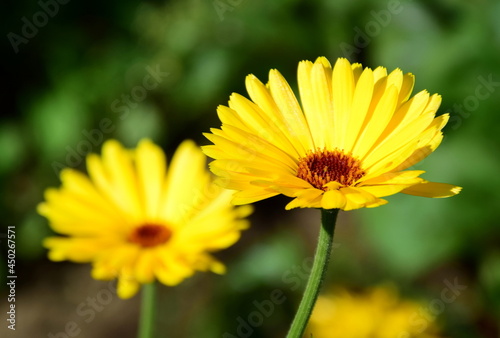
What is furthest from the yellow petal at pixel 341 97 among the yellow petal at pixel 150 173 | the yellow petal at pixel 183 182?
the yellow petal at pixel 150 173

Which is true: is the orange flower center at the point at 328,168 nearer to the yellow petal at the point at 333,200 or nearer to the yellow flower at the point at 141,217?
the yellow petal at the point at 333,200

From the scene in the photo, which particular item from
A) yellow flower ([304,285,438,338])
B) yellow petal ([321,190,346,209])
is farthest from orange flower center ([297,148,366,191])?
yellow flower ([304,285,438,338])

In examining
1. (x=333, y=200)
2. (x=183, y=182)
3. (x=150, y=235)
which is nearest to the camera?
(x=333, y=200)

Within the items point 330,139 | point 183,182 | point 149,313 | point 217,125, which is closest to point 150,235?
point 183,182

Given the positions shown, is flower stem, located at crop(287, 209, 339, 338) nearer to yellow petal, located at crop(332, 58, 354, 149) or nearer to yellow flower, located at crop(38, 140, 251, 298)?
yellow petal, located at crop(332, 58, 354, 149)

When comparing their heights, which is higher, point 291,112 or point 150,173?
point 150,173

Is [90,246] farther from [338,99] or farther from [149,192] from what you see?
[338,99]

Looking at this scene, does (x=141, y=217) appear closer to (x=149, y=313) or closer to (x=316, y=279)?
(x=149, y=313)
